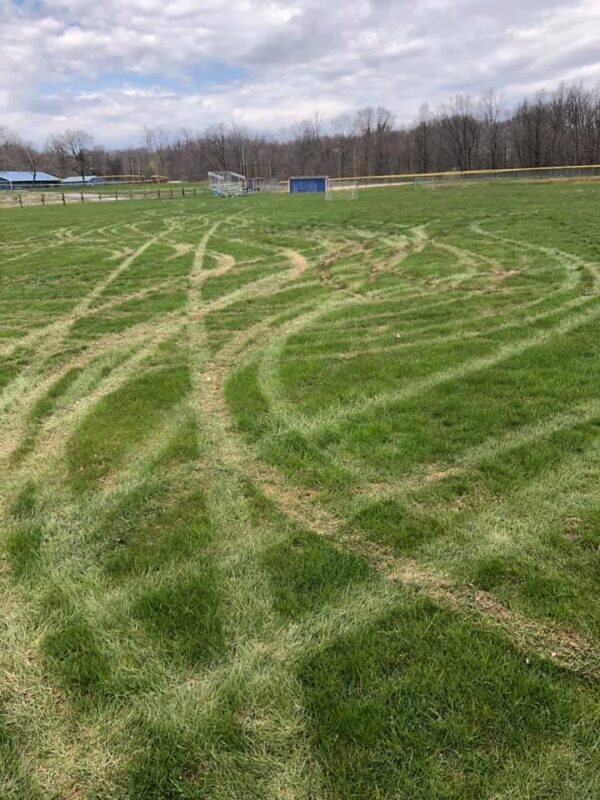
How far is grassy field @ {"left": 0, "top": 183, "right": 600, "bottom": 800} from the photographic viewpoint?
7.82 feet

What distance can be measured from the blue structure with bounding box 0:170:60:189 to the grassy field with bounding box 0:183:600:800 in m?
103

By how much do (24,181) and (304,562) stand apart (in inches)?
4640

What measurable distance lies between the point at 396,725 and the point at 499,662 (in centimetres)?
64

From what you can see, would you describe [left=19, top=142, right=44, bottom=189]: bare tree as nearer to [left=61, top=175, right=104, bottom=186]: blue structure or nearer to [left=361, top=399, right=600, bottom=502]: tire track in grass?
[left=61, top=175, right=104, bottom=186]: blue structure

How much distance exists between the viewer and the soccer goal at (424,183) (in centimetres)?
5358

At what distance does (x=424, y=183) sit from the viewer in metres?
57.2

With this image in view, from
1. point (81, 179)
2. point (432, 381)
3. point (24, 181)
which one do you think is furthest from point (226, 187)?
point (81, 179)

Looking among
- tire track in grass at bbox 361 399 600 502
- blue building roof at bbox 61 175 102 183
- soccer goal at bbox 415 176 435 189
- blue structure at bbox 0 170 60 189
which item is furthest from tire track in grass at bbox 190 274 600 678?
blue building roof at bbox 61 175 102 183

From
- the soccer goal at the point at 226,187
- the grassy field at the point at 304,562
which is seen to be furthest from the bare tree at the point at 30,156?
the grassy field at the point at 304,562

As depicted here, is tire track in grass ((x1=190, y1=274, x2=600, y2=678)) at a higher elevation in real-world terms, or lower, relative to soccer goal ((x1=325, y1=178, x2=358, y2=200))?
lower

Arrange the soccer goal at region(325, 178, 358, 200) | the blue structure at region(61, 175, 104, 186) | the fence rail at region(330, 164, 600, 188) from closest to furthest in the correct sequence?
the soccer goal at region(325, 178, 358, 200), the fence rail at region(330, 164, 600, 188), the blue structure at region(61, 175, 104, 186)

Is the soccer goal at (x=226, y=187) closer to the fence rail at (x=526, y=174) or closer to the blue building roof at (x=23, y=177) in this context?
the fence rail at (x=526, y=174)

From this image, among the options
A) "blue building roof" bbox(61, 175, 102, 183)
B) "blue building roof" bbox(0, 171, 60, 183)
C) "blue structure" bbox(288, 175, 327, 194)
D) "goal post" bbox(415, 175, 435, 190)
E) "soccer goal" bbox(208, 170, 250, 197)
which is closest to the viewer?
"goal post" bbox(415, 175, 435, 190)

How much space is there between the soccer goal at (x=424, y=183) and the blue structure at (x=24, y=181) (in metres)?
68.9
